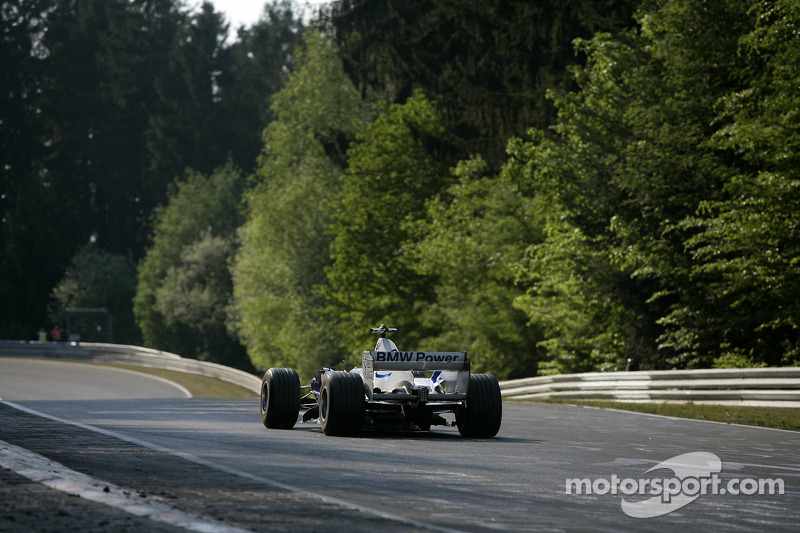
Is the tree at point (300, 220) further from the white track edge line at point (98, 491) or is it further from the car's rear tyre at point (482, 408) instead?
the white track edge line at point (98, 491)

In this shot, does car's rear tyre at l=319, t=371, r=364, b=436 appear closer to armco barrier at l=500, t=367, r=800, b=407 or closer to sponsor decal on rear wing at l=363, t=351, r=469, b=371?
sponsor decal on rear wing at l=363, t=351, r=469, b=371

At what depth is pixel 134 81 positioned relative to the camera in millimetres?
108625

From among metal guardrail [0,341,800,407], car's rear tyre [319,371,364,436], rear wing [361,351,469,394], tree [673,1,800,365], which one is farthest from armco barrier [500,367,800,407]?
car's rear tyre [319,371,364,436]

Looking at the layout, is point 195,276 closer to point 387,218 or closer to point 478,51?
point 387,218

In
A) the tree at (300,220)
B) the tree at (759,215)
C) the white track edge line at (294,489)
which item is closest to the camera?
the white track edge line at (294,489)

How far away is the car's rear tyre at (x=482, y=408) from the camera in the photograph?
15133mm

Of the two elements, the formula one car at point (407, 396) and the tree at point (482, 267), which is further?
the tree at point (482, 267)

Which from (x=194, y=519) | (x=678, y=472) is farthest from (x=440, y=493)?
(x=678, y=472)

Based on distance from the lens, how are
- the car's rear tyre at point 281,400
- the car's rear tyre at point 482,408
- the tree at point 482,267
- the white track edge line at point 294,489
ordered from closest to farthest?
the white track edge line at point 294,489 → the car's rear tyre at point 482,408 → the car's rear tyre at point 281,400 → the tree at point 482,267

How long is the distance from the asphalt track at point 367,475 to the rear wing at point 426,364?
2.44ft

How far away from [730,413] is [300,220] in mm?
41588

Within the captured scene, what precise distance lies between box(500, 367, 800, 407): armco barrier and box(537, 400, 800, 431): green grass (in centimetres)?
25

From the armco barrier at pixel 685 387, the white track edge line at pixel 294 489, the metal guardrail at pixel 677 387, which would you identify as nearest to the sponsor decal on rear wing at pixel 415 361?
the white track edge line at pixel 294 489

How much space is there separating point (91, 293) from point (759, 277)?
245 ft
